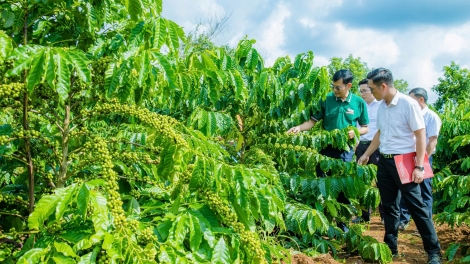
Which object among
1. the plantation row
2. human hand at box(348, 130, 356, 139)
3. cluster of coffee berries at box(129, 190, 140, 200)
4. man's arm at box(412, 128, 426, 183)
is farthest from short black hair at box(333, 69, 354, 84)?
cluster of coffee berries at box(129, 190, 140, 200)

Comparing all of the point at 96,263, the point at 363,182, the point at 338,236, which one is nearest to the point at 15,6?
the point at 96,263

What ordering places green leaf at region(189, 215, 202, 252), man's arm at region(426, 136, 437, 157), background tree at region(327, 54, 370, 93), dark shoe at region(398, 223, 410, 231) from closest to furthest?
green leaf at region(189, 215, 202, 252) → man's arm at region(426, 136, 437, 157) → dark shoe at region(398, 223, 410, 231) → background tree at region(327, 54, 370, 93)

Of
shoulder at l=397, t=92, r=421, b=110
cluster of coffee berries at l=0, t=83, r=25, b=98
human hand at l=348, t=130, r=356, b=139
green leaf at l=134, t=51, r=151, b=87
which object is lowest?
human hand at l=348, t=130, r=356, b=139

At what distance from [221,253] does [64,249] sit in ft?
2.16

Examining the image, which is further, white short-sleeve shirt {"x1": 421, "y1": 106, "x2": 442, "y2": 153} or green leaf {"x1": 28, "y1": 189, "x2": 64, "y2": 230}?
white short-sleeve shirt {"x1": 421, "y1": 106, "x2": 442, "y2": 153}

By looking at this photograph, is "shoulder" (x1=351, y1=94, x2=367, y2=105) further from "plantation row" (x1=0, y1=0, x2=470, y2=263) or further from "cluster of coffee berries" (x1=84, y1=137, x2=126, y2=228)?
"cluster of coffee berries" (x1=84, y1=137, x2=126, y2=228)

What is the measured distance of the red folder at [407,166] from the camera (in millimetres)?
4014

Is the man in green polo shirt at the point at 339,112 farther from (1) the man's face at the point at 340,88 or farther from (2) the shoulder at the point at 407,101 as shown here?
(2) the shoulder at the point at 407,101

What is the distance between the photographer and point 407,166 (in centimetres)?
404

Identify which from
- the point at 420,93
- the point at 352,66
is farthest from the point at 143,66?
the point at 352,66

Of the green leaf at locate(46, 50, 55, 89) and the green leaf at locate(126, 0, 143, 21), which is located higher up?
the green leaf at locate(126, 0, 143, 21)

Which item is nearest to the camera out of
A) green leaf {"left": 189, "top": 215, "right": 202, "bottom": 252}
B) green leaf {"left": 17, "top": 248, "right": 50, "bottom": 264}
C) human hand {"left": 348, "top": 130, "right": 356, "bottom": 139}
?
green leaf {"left": 17, "top": 248, "right": 50, "bottom": 264}

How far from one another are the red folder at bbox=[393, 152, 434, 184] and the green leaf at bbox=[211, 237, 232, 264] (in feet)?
8.08

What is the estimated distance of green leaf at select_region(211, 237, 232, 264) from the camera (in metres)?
2.02
